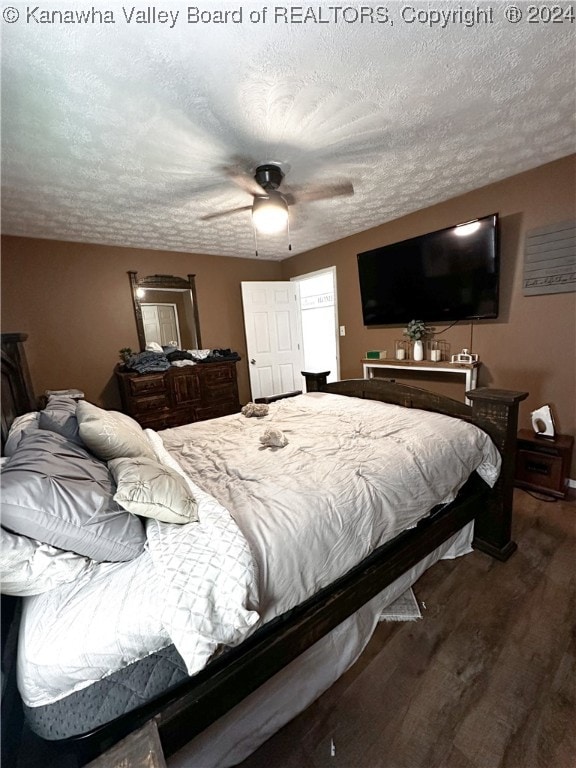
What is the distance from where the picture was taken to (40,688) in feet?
→ 2.54

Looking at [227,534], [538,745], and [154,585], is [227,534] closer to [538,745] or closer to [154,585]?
[154,585]

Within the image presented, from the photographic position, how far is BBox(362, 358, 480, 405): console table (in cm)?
288

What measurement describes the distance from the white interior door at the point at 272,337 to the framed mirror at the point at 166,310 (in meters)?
0.72

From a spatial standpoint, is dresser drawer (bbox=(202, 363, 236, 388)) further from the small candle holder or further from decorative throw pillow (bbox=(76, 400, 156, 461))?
decorative throw pillow (bbox=(76, 400, 156, 461))

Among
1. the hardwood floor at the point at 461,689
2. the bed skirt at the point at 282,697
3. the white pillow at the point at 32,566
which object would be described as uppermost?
the white pillow at the point at 32,566

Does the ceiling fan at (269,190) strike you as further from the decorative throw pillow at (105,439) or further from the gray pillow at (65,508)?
the gray pillow at (65,508)

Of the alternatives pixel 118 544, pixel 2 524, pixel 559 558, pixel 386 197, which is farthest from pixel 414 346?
pixel 2 524

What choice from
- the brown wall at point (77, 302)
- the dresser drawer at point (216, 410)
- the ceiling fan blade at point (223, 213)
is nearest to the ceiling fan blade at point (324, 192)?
the ceiling fan blade at point (223, 213)

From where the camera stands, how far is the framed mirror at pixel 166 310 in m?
3.79

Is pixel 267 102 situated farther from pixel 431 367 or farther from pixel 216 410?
pixel 216 410

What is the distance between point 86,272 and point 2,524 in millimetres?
3443

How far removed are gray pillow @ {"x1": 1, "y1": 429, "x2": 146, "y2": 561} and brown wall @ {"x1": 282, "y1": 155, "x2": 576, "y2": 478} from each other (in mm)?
3051

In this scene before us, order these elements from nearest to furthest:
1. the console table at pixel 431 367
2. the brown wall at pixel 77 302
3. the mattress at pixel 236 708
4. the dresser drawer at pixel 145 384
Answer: the mattress at pixel 236 708 → the console table at pixel 431 367 → the brown wall at pixel 77 302 → the dresser drawer at pixel 145 384

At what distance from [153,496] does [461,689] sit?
54.8 inches
